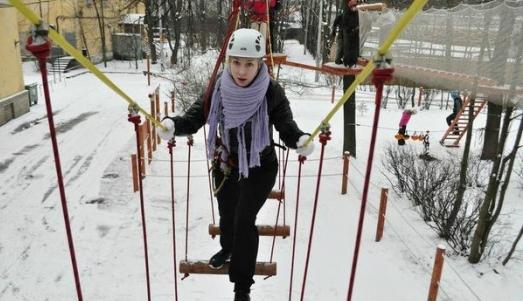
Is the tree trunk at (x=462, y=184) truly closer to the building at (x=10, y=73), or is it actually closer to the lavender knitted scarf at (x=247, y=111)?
the lavender knitted scarf at (x=247, y=111)

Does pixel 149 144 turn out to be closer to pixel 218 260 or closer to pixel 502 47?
pixel 218 260

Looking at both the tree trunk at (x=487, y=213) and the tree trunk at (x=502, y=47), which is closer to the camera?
the tree trunk at (x=502, y=47)

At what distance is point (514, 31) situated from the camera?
5.32 metres

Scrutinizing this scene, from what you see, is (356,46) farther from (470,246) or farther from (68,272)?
(68,272)

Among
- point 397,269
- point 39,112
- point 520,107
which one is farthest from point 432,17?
point 39,112

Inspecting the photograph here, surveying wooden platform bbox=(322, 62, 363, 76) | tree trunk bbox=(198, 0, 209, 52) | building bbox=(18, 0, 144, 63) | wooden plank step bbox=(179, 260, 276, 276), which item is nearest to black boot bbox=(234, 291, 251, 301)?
wooden plank step bbox=(179, 260, 276, 276)

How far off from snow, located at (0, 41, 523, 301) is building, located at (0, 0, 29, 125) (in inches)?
83.7

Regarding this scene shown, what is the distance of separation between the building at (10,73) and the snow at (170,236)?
2.13m

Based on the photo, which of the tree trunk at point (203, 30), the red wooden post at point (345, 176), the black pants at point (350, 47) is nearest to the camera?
the red wooden post at point (345, 176)

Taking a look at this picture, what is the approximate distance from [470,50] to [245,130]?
482cm

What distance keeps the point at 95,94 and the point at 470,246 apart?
13.6 meters

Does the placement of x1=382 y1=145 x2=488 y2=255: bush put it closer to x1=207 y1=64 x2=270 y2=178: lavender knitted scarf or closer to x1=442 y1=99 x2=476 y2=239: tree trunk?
x1=442 y1=99 x2=476 y2=239: tree trunk

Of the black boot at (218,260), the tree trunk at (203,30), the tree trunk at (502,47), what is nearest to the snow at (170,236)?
the black boot at (218,260)

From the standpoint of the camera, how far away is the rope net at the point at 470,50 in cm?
530
